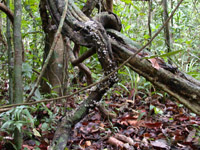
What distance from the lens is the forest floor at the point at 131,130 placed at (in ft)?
5.26

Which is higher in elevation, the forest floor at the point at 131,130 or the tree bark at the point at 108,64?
the tree bark at the point at 108,64

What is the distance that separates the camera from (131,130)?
1884mm

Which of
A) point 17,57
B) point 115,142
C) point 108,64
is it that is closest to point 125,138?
point 115,142

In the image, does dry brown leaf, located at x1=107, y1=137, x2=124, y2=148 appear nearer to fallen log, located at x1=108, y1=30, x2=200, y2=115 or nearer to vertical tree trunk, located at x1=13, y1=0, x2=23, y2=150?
fallen log, located at x1=108, y1=30, x2=200, y2=115

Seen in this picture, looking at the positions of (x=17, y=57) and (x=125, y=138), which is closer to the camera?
(x=17, y=57)

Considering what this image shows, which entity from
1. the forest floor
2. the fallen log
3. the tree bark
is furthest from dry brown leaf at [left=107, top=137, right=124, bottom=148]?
the fallen log

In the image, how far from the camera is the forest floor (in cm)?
160

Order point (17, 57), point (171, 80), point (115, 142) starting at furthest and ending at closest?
point (115, 142) → point (17, 57) → point (171, 80)

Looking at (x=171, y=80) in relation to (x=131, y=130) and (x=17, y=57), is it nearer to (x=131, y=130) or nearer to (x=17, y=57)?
(x=131, y=130)

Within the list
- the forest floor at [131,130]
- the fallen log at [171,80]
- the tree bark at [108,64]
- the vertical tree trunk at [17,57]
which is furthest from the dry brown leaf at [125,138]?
the vertical tree trunk at [17,57]

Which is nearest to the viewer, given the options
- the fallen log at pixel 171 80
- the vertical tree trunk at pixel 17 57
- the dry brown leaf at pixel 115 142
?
the fallen log at pixel 171 80

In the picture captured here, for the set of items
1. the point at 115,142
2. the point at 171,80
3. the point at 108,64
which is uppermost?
the point at 108,64

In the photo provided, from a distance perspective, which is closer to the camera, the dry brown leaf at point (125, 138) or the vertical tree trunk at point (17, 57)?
the vertical tree trunk at point (17, 57)

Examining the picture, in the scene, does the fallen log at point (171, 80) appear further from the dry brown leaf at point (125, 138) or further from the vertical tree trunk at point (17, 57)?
the vertical tree trunk at point (17, 57)
